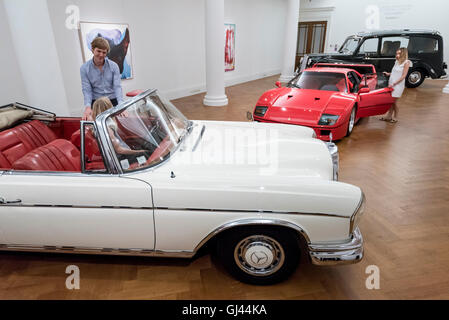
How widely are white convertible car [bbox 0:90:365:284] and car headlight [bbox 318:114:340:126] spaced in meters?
2.45

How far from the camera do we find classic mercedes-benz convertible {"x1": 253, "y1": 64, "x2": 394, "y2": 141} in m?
4.67

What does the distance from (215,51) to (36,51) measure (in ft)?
15.7

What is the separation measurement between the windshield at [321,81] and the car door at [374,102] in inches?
17.8

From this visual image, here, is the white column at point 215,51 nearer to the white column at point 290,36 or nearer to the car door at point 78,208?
the white column at point 290,36

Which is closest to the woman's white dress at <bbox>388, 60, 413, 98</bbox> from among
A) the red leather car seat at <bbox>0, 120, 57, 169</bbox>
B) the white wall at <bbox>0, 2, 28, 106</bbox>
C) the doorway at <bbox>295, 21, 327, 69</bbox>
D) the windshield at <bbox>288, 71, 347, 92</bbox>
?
the windshield at <bbox>288, 71, 347, 92</bbox>

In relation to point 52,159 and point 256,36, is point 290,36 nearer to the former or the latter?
point 256,36

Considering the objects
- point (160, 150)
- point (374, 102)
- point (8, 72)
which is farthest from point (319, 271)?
point (8, 72)

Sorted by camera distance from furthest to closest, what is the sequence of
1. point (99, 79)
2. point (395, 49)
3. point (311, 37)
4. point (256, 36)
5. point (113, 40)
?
point (311, 37) < point (256, 36) < point (395, 49) < point (113, 40) < point (99, 79)

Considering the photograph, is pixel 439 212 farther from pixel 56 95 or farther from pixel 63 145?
pixel 56 95

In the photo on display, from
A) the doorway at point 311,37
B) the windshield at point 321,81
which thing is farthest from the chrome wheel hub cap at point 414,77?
the windshield at point 321,81

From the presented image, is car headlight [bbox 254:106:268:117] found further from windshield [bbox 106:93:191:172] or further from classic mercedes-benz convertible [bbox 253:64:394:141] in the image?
windshield [bbox 106:93:191:172]

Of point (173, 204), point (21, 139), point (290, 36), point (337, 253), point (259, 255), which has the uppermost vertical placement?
point (290, 36)

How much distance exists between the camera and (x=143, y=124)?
2396 mm

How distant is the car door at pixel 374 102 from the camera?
5684 mm
